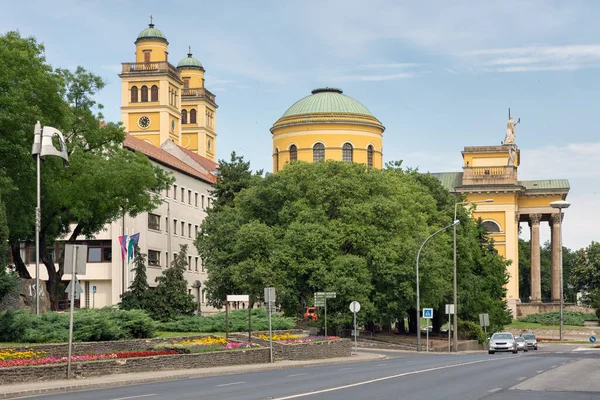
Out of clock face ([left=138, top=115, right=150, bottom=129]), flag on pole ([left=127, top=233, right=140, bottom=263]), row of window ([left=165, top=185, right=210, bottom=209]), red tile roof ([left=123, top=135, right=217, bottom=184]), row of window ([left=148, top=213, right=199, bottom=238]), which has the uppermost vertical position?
clock face ([left=138, top=115, right=150, bottom=129])

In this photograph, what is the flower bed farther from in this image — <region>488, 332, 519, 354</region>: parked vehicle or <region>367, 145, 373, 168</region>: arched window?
<region>367, 145, 373, 168</region>: arched window

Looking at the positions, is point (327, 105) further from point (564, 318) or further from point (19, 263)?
point (19, 263)

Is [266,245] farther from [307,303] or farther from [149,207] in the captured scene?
[149,207]

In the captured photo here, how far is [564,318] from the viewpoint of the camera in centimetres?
11244

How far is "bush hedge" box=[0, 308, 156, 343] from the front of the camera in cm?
3334

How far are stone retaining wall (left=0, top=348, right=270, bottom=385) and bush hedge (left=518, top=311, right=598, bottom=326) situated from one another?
77874 millimetres

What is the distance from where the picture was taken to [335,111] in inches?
3932

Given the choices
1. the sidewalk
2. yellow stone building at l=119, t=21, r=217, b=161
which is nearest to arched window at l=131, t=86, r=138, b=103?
yellow stone building at l=119, t=21, r=217, b=161

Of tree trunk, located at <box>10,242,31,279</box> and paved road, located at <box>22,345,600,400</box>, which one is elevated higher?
tree trunk, located at <box>10,242,31,279</box>

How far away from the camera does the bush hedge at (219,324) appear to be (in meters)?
47.0

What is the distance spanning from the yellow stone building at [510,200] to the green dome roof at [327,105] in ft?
64.6

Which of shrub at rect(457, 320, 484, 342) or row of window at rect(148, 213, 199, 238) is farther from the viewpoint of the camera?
row of window at rect(148, 213, 199, 238)

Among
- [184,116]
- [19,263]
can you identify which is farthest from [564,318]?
[19,263]

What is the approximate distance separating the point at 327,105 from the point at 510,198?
90.7 feet
